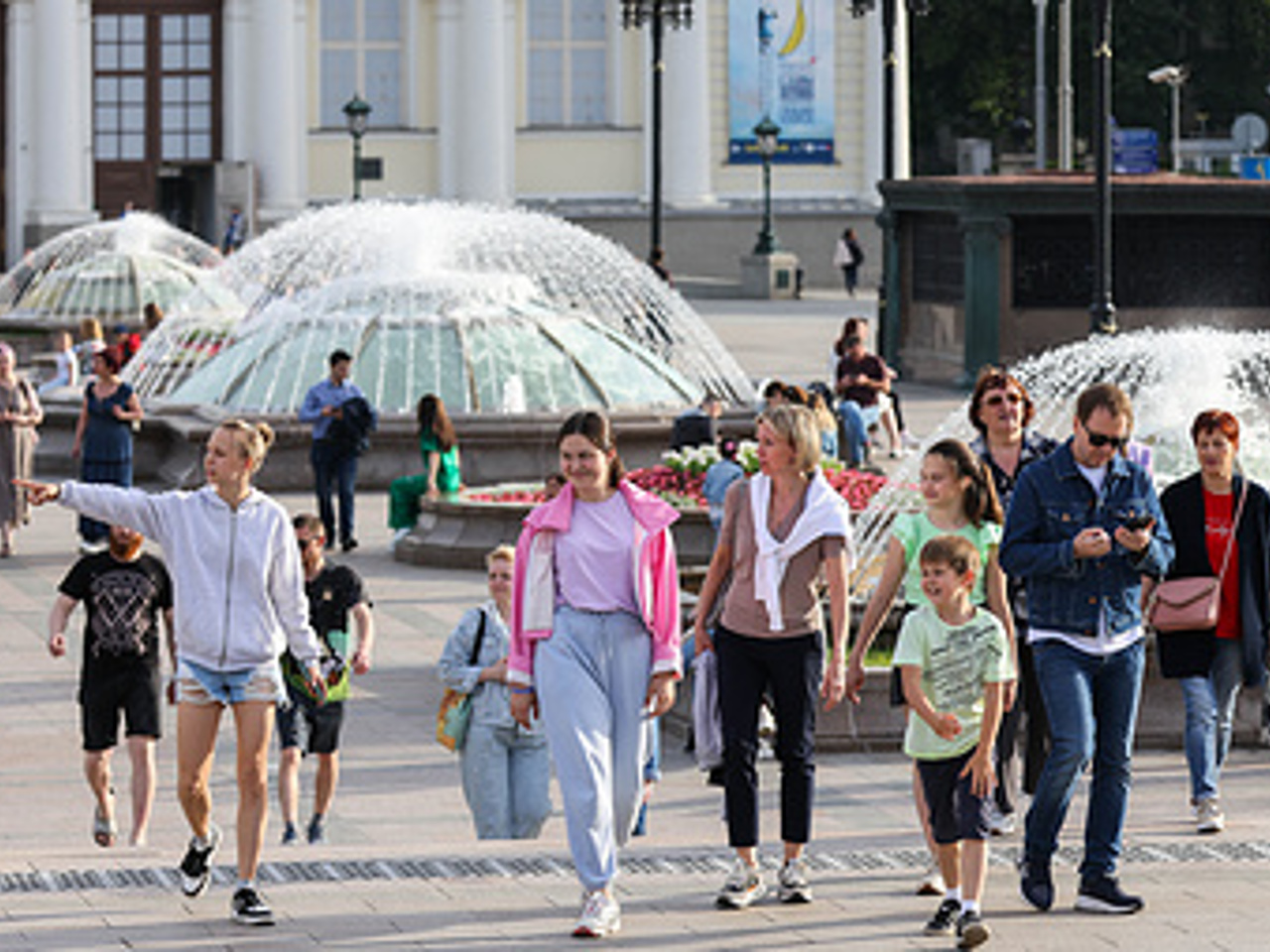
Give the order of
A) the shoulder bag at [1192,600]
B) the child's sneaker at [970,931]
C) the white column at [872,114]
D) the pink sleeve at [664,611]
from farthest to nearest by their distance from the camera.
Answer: the white column at [872,114] < the shoulder bag at [1192,600] < the pink sleeve at [664,611] < the child's sneaker at [970,931]

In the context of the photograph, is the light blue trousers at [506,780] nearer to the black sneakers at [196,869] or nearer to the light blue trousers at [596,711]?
the black sneakers at [196,869]

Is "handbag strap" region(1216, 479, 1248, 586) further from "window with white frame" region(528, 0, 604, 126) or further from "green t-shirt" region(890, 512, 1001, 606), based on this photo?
"window with white frame" region(528, 0, 604, 126)

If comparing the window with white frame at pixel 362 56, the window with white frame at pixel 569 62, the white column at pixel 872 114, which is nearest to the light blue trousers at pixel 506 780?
the window with white frame at pixel 362 56

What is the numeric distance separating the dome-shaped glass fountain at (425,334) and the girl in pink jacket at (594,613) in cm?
1780

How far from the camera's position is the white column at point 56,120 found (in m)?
65.8

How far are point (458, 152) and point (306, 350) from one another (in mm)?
40221

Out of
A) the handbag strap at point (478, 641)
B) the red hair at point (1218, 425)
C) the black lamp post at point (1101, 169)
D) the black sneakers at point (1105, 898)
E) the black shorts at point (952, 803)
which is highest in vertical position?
the black lamp post at point (1101, 169)

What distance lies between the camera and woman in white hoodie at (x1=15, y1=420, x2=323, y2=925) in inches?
403

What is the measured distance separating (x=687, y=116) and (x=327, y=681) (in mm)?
Result: 57575

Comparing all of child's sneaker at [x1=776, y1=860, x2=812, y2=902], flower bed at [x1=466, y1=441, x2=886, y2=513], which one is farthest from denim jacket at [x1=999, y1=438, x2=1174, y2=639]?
flower bed at [x1=466, y1=441, x2=886, y2=513]

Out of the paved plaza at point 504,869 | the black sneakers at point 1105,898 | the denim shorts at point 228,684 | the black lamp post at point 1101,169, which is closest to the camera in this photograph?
the paved plaza at point 504,869

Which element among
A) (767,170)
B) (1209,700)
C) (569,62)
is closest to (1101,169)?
(1209,700)

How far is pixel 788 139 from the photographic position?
230 ft

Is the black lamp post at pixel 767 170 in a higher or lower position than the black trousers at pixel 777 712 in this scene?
higher
